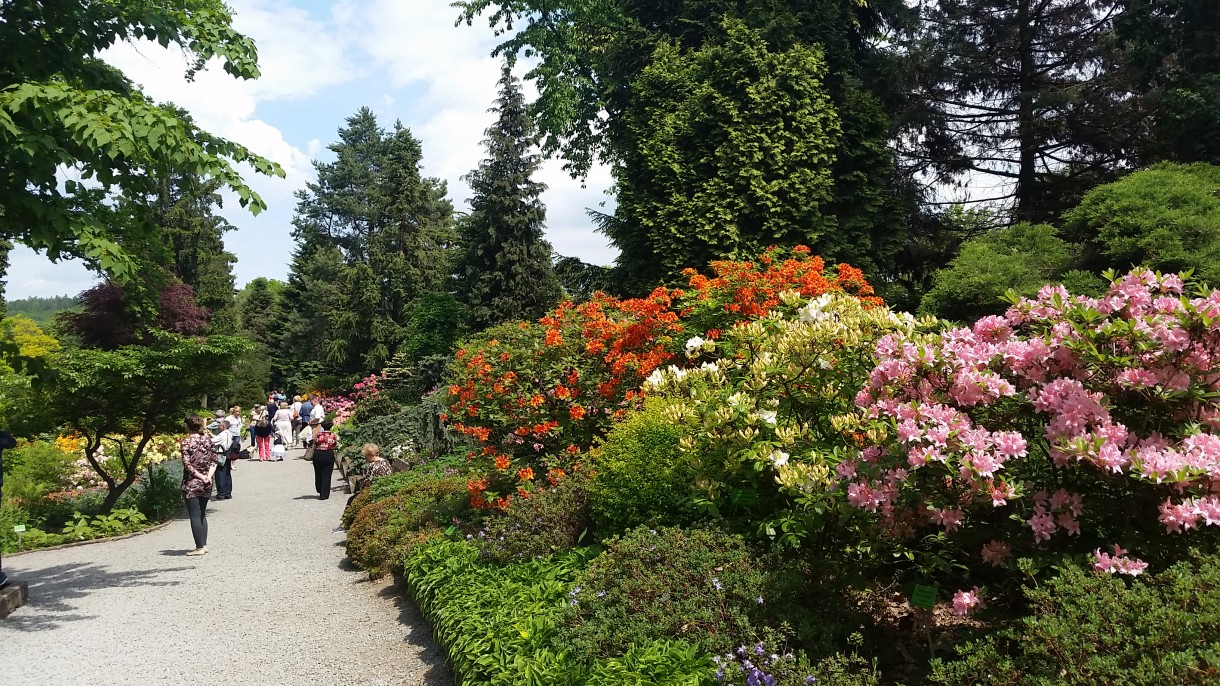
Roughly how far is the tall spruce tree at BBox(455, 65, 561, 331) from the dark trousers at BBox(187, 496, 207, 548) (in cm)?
1476

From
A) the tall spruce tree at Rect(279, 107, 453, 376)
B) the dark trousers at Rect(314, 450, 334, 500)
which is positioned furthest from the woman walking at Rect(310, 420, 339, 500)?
the tall spruce tree at Rect(279, 107, 453, 376)

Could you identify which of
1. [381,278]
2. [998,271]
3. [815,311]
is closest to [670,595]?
[815,311]

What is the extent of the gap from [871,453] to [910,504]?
0.30 m

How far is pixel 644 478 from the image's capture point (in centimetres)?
487

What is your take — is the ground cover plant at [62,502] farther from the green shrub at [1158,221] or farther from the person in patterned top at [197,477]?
the green shrub at [1158,221]

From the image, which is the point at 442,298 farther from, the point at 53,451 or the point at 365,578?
the point at 365,578

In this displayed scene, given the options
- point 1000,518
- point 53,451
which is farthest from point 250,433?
point 1000,518

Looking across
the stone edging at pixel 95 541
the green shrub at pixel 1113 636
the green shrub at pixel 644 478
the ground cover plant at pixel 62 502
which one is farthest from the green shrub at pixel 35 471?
the green shrub at pixel 1113 636

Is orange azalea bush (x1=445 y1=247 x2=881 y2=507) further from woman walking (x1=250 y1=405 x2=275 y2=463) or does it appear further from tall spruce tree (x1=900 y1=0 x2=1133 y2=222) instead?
woman walking (x1=250 y1=405 x2=275 y2=463)

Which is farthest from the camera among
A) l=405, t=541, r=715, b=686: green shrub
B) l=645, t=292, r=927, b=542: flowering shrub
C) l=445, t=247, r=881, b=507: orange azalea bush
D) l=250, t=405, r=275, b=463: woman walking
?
l=250, t=405, r=275, b=463: woman walking

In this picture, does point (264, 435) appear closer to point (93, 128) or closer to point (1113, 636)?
point (93, 128)

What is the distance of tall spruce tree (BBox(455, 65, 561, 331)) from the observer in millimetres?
23453

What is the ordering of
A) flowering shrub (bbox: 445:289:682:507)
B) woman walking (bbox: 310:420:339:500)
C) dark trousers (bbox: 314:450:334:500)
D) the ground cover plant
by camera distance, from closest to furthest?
1. flowering shrub (bbox: 445:289:682:507)
2. the ground cover plant
3. woman walking (bbox: 310:420:339:500)
4. dark trousers (bbox: 314:450:334:500)

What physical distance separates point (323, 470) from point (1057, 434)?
11753mm
